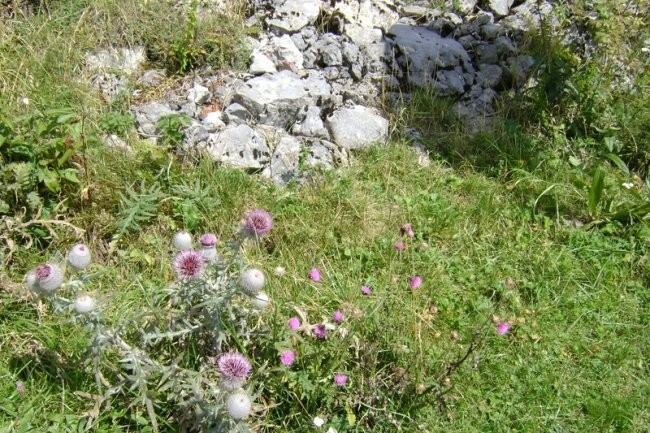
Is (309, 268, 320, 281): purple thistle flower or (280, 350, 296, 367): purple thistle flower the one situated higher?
(280, 350, 296, 367): purple thistle flower

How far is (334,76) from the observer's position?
4.70 metres

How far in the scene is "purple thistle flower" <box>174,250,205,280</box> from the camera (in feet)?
7.88

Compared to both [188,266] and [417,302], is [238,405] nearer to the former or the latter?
[188,266]

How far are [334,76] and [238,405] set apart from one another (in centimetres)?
305

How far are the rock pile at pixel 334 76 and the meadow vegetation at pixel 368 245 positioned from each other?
0.60 ft

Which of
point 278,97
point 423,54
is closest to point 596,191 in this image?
point 423,54

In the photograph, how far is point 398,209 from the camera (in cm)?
378

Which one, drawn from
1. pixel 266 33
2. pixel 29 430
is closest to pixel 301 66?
pixel 266 33

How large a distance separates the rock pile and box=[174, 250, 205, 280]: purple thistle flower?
1.52 metres

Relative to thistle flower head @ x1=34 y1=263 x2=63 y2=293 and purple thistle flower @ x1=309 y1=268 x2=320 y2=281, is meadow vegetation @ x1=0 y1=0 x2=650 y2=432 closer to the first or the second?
purple thistle flower @ x1=309 y1=268 x2=320 y2=281

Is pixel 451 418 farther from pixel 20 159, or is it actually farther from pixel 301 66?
pixel 301 66

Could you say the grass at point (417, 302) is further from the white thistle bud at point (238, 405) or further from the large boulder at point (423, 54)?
the large boulder at point (423, 54)

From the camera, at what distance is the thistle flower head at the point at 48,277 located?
2295 mm

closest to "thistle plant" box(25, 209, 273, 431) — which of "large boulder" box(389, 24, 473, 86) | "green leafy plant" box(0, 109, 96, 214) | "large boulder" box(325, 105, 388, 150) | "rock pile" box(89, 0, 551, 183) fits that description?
"green leafy plant" box(0, 109, 96, 214)
